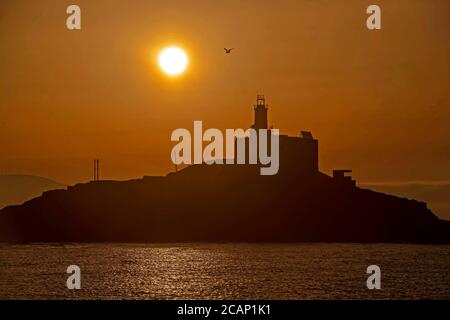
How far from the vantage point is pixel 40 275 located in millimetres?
107312

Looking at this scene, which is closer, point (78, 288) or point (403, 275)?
point (78, 288)

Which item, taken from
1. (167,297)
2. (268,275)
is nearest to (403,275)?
(268,275)
